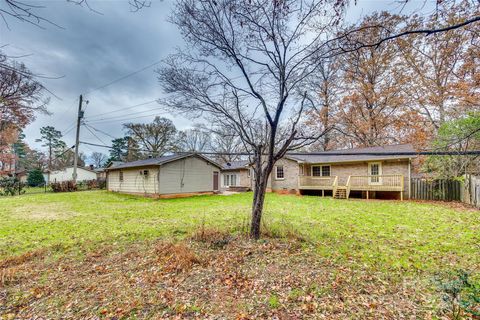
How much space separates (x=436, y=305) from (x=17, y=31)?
5835 millimetres

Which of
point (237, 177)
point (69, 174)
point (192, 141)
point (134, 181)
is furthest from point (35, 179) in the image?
point (237, 177)

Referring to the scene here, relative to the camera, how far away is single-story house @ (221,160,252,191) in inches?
861

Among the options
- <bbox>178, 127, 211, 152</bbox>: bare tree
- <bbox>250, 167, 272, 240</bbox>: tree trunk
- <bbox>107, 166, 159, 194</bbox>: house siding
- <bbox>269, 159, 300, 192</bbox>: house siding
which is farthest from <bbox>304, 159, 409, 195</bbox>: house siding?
<bbox>178, 127, 211, 152</bbox>: bare tree

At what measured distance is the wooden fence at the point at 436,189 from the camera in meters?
11.5

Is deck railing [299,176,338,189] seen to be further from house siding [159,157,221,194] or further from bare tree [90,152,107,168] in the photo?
bare tree [90,152,107,168]

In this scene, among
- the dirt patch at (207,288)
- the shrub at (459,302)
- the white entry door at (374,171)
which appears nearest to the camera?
the shrub at (459,302)

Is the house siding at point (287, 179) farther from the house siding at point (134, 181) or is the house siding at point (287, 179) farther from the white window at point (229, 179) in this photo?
the house siding at point (134, 181)

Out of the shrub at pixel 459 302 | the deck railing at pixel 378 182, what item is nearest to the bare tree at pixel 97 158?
the deck railing at pixel 378 182

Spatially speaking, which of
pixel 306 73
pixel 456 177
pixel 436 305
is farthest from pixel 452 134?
pixel 436 305

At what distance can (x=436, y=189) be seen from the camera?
12227mm

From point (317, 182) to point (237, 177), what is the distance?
969cm

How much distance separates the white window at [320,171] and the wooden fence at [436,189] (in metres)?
5.23

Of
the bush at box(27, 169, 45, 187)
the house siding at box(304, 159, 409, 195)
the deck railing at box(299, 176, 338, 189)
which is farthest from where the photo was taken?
the bush at box(27, 169, 45, 187)

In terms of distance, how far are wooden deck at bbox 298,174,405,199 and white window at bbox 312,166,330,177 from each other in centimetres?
87
